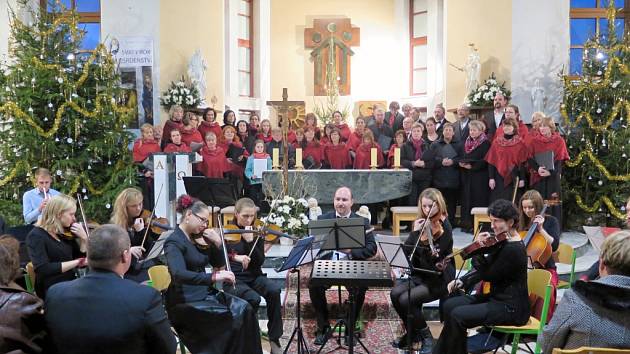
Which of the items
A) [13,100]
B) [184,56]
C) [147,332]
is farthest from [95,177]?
[147,332]

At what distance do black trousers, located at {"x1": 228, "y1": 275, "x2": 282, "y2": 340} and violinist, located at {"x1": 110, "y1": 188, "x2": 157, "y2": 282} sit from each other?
31.2 inches

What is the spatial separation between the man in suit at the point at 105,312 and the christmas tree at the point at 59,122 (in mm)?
6472

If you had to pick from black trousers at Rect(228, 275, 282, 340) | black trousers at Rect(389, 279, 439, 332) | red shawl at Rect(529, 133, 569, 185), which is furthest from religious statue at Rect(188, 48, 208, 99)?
black trousers at Rect(389, 279, 439, 332)

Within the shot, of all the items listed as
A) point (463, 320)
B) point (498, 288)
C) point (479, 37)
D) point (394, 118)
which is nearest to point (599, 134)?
point (479, 37)

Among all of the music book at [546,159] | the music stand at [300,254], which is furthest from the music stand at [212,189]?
the music book at [546,159]

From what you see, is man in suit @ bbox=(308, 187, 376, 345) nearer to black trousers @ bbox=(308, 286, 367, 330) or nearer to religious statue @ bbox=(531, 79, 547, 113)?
black trousers @ bbox=(308, 286, 367, 330)

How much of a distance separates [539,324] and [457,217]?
610 cm

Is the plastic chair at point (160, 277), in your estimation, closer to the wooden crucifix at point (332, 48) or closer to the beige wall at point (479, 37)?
the beige wall at point (479, 37)

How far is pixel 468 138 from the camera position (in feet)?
31.5

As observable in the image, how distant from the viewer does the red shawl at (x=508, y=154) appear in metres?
9.07

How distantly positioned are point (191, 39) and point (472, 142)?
18.5 ft

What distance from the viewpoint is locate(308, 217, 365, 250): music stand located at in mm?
4965

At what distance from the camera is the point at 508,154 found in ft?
29.8

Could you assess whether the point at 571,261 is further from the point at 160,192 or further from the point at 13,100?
the point at 13,100
